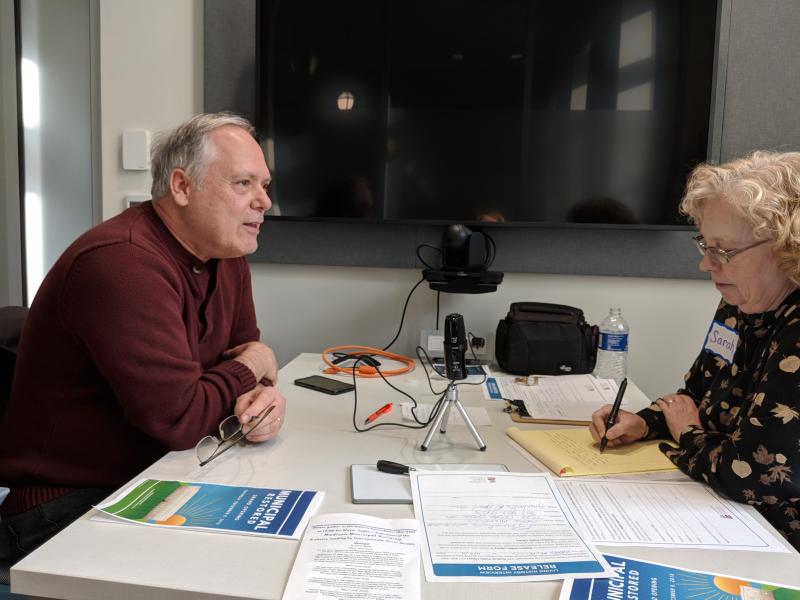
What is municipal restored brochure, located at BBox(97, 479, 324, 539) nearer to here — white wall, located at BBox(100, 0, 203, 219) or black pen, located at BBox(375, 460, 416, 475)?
black pen, located at BBox(375, 460, 416, 475)

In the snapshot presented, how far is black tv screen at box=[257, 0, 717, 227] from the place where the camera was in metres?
2.21

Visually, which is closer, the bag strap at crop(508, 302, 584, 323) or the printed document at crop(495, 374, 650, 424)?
the printed document at crop(495, 374, 650, 424)

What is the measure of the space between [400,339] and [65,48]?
6.17 ft

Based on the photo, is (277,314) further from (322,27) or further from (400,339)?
(322,27)

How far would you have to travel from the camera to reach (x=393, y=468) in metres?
1.15

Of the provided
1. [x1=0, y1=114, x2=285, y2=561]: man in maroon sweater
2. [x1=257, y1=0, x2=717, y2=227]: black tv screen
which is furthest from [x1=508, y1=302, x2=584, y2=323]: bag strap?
[x1=0, y1=114, x2=285, y2=561]: man in maroon sweater

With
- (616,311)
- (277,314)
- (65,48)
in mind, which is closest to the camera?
(616,311)

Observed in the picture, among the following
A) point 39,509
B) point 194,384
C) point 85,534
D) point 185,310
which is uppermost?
point 185,310

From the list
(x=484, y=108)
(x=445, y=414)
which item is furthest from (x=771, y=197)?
(x=484, y=108)

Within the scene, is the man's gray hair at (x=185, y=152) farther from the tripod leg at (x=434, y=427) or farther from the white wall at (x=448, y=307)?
the white wall at (x=448, y=307)

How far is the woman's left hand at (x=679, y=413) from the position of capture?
1.37 meters

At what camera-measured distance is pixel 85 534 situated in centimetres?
91

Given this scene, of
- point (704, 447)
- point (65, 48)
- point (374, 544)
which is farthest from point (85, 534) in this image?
point (65, 48)

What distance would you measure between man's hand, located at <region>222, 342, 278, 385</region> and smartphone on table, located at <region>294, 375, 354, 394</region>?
11 cm
